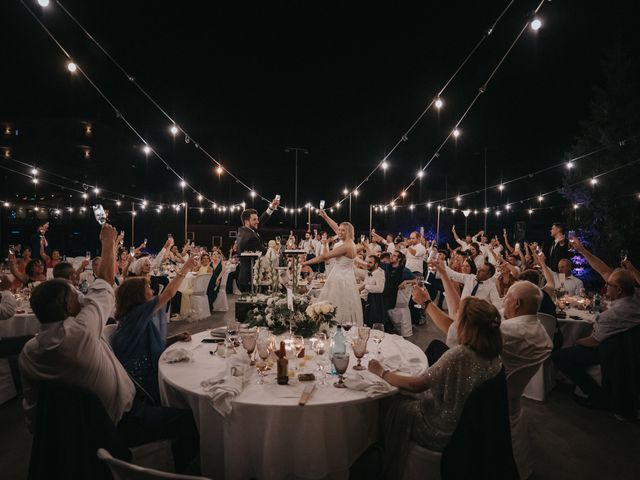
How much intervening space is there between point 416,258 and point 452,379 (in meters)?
7.47

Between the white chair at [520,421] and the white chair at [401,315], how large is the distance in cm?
346

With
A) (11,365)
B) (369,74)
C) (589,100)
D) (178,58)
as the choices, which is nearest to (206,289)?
(11,365)

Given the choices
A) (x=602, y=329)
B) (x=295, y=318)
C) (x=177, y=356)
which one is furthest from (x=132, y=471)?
(x=602, y=329)

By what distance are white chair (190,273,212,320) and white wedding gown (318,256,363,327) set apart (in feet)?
10.9

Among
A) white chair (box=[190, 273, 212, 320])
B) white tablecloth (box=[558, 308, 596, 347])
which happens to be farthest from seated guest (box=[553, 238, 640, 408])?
white chair (box=[190, 273, 212, 320])

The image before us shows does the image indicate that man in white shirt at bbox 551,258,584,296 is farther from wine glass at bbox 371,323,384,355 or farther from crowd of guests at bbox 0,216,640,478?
wine glass at bbox 371,323,384,355

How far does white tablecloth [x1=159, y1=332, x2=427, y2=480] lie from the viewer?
1.86m

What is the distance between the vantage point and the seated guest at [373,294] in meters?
5.38

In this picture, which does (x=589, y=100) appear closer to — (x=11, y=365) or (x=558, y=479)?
(x=558, y=479)

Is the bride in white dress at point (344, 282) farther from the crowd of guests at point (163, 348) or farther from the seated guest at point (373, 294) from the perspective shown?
the crowd of guests at point (163, 348)

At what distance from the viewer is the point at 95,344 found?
1.84 metres

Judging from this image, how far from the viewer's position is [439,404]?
1939 millimetres

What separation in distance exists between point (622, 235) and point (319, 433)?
39.4 feet

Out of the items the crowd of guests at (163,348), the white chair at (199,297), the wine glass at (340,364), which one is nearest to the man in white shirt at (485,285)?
the crowd of guests at (163,348)
